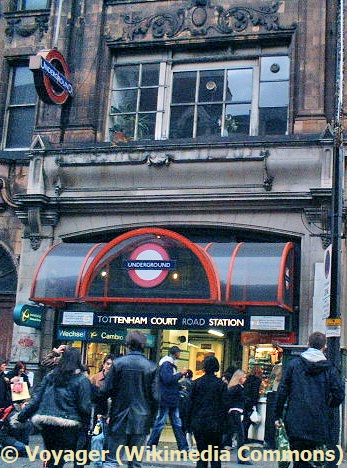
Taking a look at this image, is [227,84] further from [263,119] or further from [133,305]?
[133,305]

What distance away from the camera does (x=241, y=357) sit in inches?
741

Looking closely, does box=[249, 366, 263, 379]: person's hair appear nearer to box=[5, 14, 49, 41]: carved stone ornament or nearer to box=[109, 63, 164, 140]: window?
box=[109, 63, 164, 140]: window

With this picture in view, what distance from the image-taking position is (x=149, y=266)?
17938 mm

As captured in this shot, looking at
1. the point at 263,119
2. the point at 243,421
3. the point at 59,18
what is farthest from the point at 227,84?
the point at 243,421

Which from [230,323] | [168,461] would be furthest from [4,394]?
[230,323]

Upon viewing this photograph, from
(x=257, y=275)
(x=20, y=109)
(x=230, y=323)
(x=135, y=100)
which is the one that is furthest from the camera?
(x=20, y=109)

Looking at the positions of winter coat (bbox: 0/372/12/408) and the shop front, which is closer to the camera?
winter coat (bbox: 0/372/12/408)

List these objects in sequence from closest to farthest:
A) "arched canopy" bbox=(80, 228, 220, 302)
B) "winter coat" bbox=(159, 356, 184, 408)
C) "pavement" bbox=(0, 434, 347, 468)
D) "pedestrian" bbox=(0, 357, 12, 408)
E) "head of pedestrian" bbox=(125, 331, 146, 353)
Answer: "head of pedestrian" bbox=(125, 331, 146, 353) → "pavement" bbox=(0, 434, 347, 468) → "pedestrian" bbox=(0, 357, 12, 408) → "winter coat" bbox=(159, 356, 184, 408) → "arched canopy" bbox=(80, 228, 220, 302)

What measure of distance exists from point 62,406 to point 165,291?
31.0ft

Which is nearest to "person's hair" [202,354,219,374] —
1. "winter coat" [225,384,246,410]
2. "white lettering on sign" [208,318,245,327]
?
"winter coat" [225,384,246,410]

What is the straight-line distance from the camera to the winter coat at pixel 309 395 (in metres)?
8.36

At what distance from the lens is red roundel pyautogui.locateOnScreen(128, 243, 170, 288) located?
17.8 metres

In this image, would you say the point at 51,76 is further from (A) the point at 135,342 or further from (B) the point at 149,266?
(A) the point at 135,342

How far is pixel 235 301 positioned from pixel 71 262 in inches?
162
